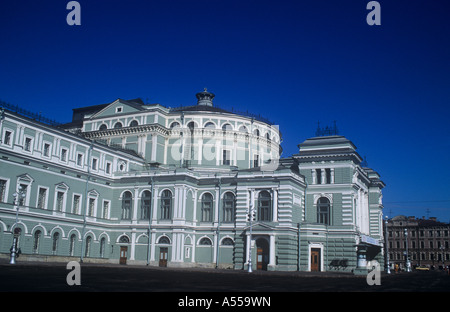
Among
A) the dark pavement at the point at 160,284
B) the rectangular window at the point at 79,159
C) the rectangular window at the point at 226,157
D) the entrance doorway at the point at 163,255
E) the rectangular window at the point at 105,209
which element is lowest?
the dark pavement at the point at 160,284

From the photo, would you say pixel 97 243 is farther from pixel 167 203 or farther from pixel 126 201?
pixel 167 203

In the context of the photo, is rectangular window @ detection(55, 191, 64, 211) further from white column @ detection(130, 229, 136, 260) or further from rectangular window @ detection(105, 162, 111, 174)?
white column @ detection(130, 229, 136, 260)

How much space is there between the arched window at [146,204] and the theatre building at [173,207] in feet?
0.42

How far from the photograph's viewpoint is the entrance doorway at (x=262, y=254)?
167 ft

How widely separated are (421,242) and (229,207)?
292ft

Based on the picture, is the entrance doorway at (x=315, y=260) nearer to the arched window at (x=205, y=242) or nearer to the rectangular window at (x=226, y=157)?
the arched window at (x=205, y=242)

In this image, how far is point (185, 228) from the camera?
53.3 m

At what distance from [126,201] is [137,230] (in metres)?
4.33

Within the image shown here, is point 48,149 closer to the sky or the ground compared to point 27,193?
closer to the sky

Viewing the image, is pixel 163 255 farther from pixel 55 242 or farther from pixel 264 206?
pixel 264 206

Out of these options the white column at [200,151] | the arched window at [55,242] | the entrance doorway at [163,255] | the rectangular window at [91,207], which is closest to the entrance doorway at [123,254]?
the entrance doorway at [163,255]

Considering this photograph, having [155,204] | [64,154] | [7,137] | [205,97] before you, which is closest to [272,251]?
[155,204]

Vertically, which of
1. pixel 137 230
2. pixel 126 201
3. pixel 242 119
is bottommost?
pixel 137 230
